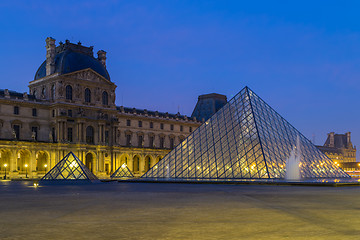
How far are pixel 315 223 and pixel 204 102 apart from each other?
3573 inches

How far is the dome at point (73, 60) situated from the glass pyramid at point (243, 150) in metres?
31.7

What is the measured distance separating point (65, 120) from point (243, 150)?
35.4 meters

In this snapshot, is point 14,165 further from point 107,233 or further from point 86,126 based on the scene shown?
point 107,233

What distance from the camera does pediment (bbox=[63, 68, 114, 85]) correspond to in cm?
6756

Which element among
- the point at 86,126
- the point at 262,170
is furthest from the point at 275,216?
the point at 86,126

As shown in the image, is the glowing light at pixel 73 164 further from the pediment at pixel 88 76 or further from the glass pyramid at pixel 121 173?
the pediment at pixel 88 76

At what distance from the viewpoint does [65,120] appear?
6519 cm

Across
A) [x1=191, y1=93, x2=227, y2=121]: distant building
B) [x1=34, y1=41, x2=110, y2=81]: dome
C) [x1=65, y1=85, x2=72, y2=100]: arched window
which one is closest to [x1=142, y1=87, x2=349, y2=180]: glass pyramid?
[x1=65, y1=85, x2=72, y2=100]: arched window

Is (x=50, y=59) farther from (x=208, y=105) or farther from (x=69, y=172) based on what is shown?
(x=208, y=105)

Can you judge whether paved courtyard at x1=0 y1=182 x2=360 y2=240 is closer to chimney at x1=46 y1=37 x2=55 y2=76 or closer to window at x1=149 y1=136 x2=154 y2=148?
chimney at x1=46 y1=37 x2=55 y2=76

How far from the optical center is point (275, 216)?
11695 mm

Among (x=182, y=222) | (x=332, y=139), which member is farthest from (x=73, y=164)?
(x=332, y=139)

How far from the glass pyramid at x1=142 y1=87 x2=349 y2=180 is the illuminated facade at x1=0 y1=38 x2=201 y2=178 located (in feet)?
87.2

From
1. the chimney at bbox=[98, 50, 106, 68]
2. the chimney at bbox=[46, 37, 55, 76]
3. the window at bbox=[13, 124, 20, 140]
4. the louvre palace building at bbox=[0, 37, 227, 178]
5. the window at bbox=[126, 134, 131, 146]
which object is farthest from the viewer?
the window at bbox=[126, 134, 131, 146]
